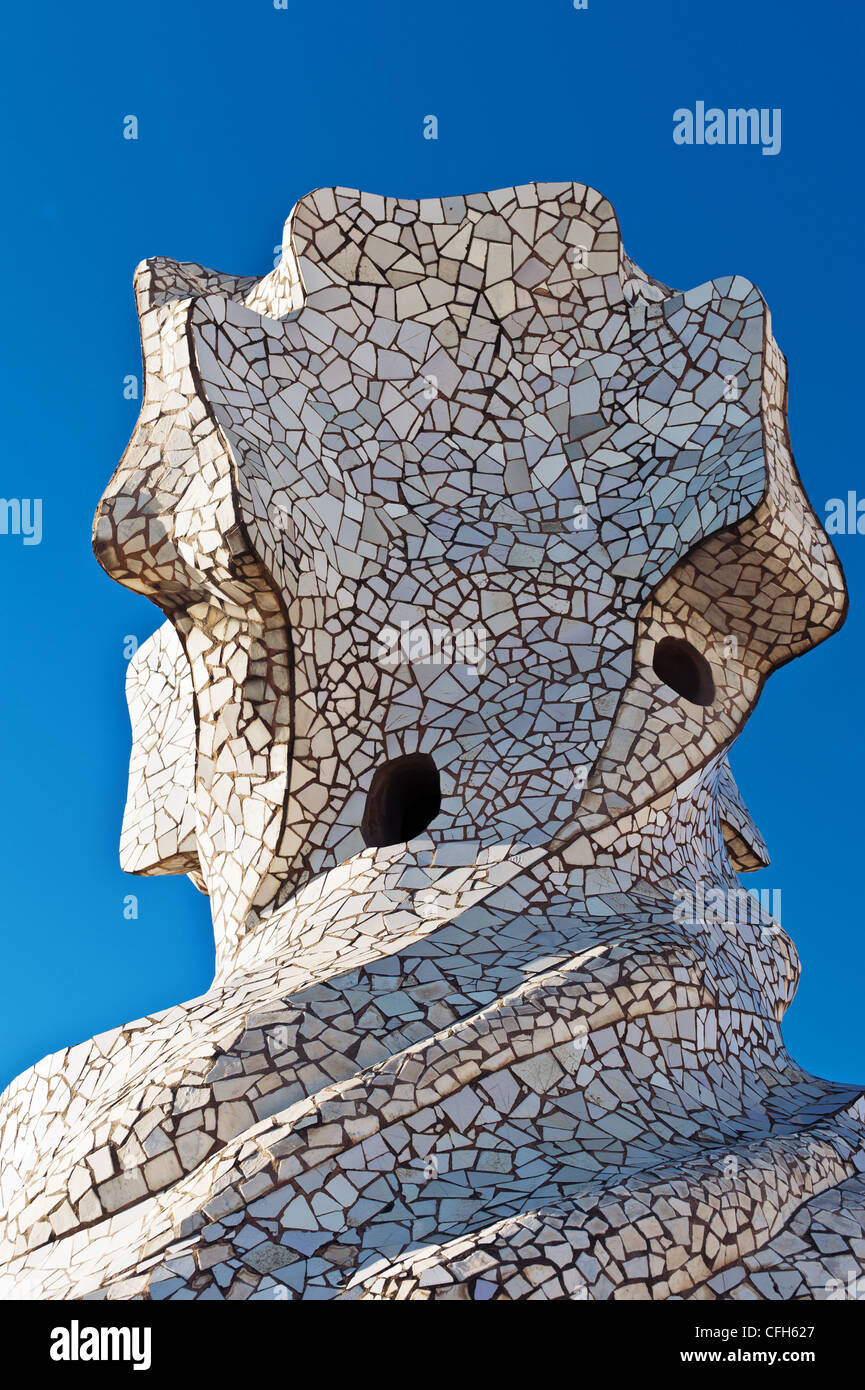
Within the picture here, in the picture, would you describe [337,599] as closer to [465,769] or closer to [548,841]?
[465,769]

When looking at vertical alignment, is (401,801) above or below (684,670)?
below

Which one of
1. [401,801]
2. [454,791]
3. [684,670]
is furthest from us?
[684,670]

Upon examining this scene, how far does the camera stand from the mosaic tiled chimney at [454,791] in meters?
8.04

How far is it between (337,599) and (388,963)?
9.41 ft

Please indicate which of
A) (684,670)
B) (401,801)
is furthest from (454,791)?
(684,670)

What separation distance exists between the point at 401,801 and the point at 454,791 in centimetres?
95

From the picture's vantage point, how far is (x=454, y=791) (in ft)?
35.6

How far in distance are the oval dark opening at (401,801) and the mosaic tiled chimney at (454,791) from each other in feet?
0.10

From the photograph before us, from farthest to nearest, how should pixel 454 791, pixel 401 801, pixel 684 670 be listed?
1. pixel 684 670
2. pixel 401 801
3. pixel 454 791

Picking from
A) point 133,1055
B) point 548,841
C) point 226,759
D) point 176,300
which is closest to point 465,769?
point 548,841

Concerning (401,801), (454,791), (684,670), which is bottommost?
(454,791)

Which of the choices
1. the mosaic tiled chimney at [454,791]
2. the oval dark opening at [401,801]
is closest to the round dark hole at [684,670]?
the mosaic tiled chimney at [454,791]

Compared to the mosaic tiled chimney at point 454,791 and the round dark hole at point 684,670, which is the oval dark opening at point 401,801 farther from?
the round dark hole at point 684,670

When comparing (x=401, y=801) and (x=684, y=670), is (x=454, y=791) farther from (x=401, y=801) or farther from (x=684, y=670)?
(x=684, y=670)
